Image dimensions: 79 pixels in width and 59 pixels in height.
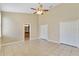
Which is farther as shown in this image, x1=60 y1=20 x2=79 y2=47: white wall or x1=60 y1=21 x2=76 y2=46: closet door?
x1=60 y1=21 x2=76 y2=46: closet door

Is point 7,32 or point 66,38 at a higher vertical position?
point 7,32

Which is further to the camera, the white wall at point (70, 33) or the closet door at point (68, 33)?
the closet door at point (68, 33)

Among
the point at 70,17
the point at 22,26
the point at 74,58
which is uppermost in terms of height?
the point at 70,17

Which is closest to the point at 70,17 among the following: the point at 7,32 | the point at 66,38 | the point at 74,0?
the point at 66,38

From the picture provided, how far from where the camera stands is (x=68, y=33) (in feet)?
20.0

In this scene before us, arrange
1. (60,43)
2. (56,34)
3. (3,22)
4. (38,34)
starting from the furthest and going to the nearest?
(56,34) → (60,43) → (3,22) → (38,34)

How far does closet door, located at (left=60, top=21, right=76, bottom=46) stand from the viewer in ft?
18.9

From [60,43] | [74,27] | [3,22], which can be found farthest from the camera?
[60,43]

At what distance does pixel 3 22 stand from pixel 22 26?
2.47 feet

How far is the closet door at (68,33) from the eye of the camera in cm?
576

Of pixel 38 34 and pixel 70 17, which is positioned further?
pixel 70 17

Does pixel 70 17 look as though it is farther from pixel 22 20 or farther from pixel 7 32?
pixel 7 32

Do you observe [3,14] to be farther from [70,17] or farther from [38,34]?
[70,17]

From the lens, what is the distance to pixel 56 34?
6855 mm
